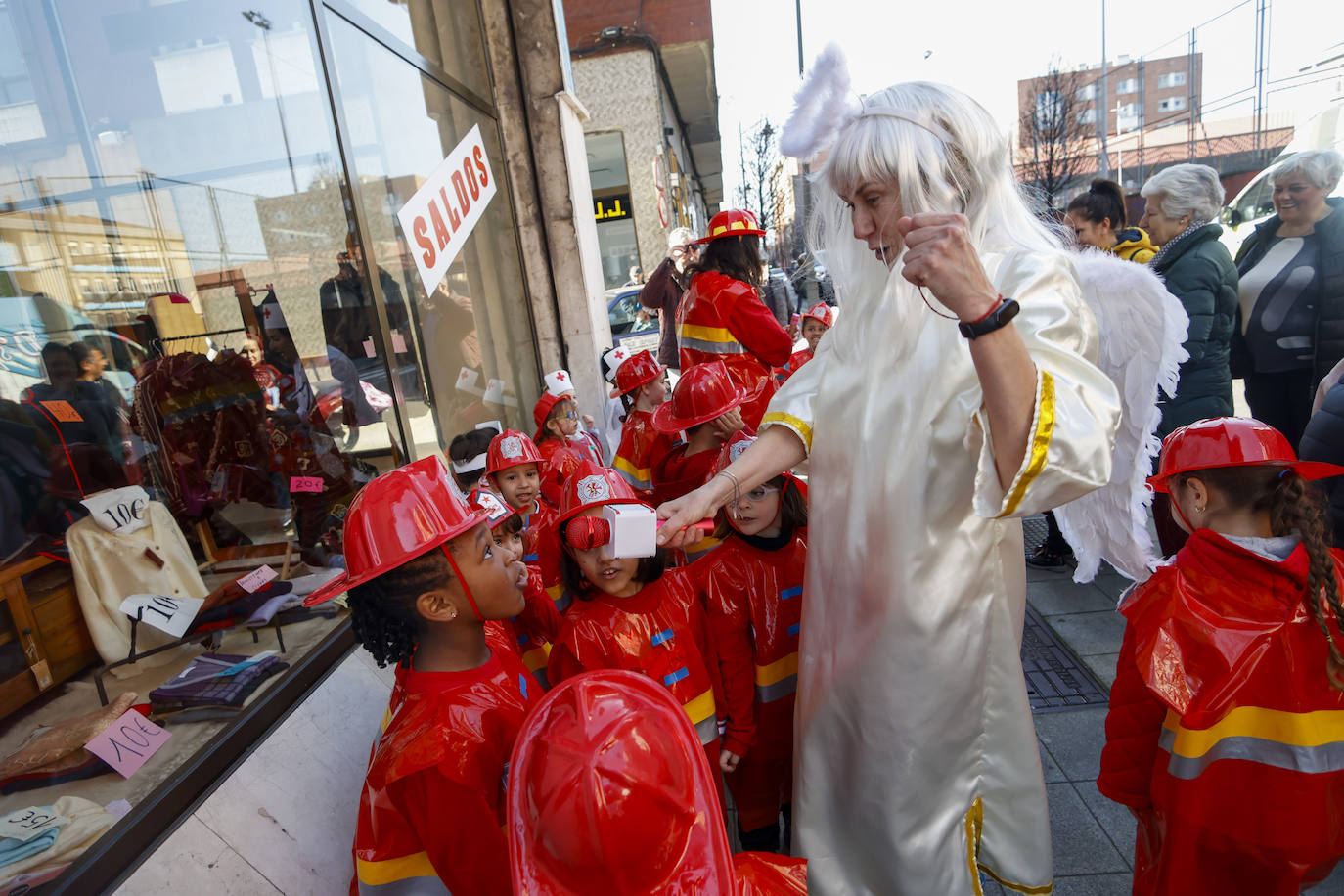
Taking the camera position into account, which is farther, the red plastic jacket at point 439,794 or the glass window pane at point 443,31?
the glass window pane at point 443,31

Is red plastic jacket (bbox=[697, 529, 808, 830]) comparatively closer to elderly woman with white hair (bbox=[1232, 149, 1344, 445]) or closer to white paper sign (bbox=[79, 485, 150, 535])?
white paper sign (bbox=[79, 485, 150, 535])

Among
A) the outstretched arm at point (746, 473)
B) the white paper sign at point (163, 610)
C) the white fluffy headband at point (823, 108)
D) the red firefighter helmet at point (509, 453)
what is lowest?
the white paper sign at point (163, 610)

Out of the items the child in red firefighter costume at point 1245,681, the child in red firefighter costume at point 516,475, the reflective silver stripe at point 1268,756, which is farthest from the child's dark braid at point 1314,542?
the child in red firefighter costume at point 516,475

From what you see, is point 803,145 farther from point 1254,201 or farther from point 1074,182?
point 1074,182

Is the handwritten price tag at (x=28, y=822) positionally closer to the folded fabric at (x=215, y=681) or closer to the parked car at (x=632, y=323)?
the folded fabric at (x=215, y=681)

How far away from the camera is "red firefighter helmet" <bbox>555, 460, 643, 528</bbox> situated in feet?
7.05

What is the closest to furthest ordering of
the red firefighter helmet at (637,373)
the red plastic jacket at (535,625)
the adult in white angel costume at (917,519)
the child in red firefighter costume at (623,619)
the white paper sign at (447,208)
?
the adult in white angel costume at (917,519) → the child in red firefighter costume at (623,619) → the red plastic jacket at (535,625) → the red firefighter helmet at (637,373) → the white paper sign at (447,208)

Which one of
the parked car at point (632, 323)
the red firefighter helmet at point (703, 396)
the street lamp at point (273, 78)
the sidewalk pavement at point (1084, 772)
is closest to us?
the sidewalk pavement at point (1084, 772)

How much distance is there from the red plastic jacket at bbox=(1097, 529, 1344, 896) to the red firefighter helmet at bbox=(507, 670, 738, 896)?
4.13 feet

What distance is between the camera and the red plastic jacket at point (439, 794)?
157cm

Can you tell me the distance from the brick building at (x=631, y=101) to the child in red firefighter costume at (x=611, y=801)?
12.7 m

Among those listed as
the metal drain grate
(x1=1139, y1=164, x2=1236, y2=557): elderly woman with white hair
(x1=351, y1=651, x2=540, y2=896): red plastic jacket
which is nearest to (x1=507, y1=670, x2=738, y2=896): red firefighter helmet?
(x1=351, y1=651, x2=540, y2=896): red plastic jacket

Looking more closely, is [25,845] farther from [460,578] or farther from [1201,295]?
[1201,295]

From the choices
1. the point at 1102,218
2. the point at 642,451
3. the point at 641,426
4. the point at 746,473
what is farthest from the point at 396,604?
the point at 1102,218
